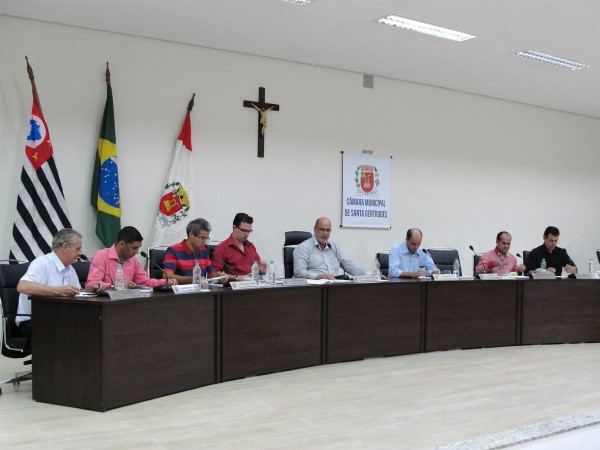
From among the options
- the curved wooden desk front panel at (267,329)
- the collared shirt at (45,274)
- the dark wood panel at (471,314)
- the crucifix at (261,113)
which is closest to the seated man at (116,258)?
the collared shirt at (45,274)

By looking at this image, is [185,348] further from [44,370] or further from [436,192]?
[436,192]

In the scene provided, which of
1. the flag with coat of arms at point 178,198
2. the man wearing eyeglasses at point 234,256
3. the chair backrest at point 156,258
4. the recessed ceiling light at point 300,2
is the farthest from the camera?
the flag with coat of arms at point 178,198

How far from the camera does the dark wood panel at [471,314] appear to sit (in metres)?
5.70

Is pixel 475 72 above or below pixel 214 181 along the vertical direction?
above

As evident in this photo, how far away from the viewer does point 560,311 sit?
6227mm

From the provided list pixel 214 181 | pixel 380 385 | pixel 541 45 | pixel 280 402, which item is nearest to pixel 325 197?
pixel 214 181

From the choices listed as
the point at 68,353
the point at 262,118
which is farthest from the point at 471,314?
the point at 68,353

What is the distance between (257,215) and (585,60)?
3.62 m

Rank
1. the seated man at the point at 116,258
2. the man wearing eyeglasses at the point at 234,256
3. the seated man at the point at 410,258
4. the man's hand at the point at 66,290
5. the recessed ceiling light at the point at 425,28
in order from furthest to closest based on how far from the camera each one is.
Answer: the seated man at the point at 410,258 < the recessed ceiling light at the point at 425,28 < the man wearing eyeglasses at the point at 234,256 < the seated man at the point at 116,258 < the man's hand at the point at 66,290

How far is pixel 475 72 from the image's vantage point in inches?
296

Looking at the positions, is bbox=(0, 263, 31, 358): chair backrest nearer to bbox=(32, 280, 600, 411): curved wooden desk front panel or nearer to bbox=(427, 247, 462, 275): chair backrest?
bbox=(32, 280, 600, 411): curved wooden desk front panel

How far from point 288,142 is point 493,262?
2351 millimetres

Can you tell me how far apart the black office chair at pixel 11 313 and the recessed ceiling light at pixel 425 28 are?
138 inches

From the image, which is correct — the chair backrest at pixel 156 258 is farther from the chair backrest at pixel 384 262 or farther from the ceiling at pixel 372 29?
the chair backrest at pixel 384 262
